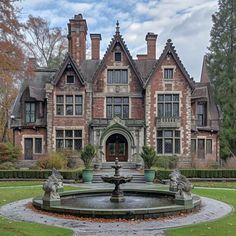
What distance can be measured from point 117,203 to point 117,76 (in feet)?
72.3

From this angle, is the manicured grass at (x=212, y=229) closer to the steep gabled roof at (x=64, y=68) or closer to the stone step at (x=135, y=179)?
the stone step at (x=135, y=179)

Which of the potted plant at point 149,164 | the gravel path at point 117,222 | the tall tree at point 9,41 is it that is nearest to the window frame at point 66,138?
the potted plant at point 149,164

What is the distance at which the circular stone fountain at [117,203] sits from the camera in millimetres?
12914

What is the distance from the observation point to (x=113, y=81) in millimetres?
37000

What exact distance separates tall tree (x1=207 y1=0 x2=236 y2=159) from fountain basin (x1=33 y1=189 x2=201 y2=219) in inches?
1101

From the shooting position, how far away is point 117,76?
3703 centimetres

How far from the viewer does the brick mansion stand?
36.0 m

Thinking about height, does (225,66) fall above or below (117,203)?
above

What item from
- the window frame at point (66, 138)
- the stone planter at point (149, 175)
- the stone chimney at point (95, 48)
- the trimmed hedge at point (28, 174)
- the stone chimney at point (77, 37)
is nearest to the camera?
the stone planter at point (149, 175)

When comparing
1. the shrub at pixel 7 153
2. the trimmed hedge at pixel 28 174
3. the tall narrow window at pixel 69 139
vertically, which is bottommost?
the trimmed hedge at pixel 28 174

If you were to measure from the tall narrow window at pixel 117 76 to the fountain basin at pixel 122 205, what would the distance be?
19.1 m

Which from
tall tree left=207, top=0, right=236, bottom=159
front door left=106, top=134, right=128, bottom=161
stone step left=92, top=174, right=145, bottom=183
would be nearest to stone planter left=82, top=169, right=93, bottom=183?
stone step left=92, top=174, right=145, bottom=183

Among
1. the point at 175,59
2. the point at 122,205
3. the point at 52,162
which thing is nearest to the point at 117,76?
the point at 175,59

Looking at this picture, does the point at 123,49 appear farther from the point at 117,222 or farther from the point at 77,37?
the point at 117,222
